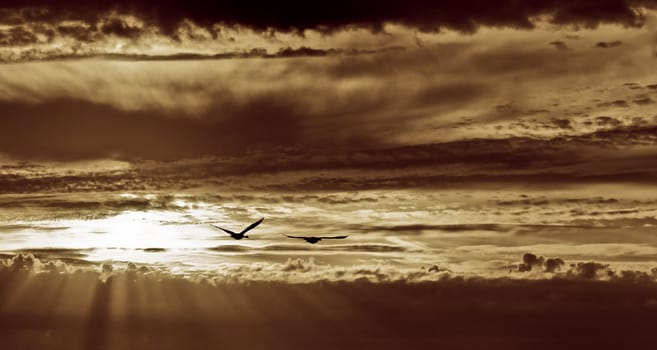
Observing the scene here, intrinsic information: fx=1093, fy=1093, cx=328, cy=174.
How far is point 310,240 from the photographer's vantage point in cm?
11975

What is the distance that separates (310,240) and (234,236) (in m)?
9.07

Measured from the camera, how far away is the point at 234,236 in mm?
122688
